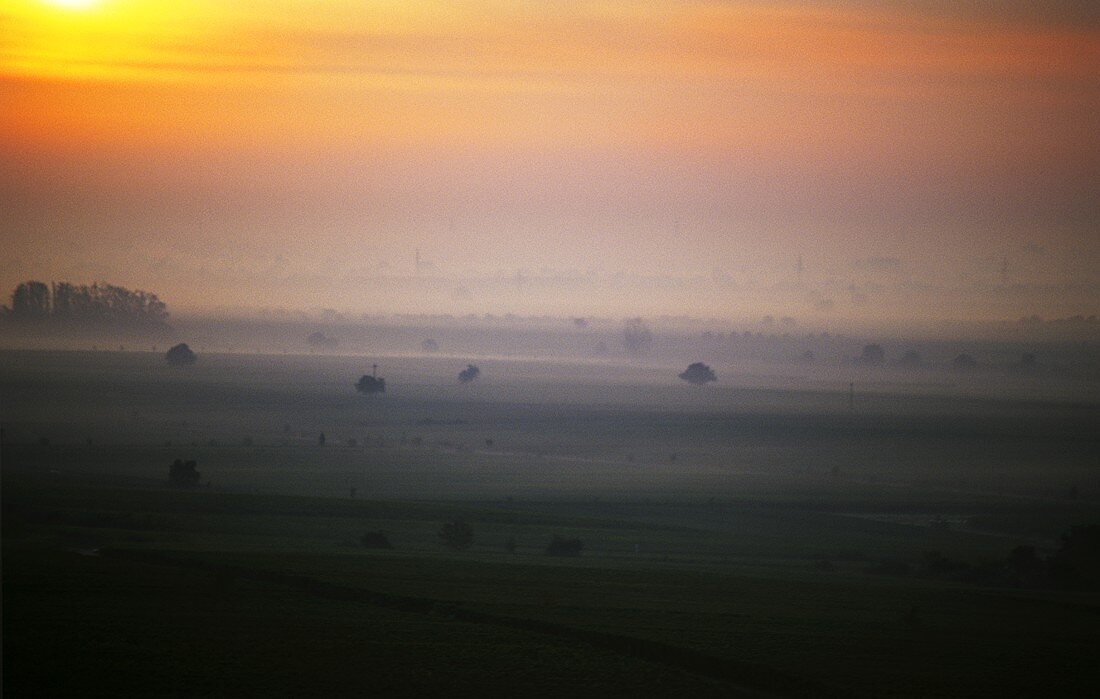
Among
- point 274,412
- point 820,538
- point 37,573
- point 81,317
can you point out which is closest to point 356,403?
point 274,412

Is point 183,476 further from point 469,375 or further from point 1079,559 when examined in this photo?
point 469,375

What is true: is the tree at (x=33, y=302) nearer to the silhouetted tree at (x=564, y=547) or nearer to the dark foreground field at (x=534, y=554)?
the dark foreground field at (x=534, y=554)

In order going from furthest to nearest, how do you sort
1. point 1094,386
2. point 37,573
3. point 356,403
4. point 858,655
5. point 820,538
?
1. point 1094,386
2. point 356,403
3. point 820,538
4. point 37,573
5. point 858,655

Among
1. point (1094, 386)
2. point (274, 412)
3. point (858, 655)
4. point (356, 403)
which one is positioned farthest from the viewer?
point (1094, 386)

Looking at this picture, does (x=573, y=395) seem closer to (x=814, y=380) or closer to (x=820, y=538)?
(x=814, y=380)

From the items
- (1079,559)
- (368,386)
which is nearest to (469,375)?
(368,386)
